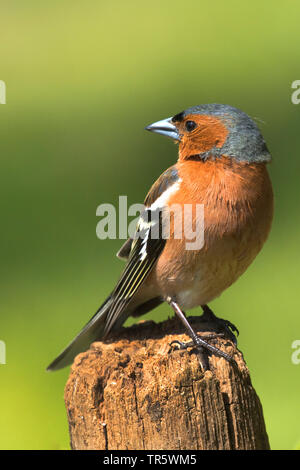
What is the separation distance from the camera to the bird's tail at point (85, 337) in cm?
382

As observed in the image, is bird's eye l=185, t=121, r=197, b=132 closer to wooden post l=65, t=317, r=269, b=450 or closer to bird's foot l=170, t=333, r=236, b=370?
bird's foot l=170, t=333, r=236, b=370

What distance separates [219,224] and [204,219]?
0.08 metres

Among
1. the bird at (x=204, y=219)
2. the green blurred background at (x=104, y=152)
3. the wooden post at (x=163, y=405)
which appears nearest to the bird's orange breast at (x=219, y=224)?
the bird at (x=204, y=219)

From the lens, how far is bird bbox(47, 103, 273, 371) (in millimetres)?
3576

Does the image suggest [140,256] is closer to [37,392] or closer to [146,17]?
[37,392]

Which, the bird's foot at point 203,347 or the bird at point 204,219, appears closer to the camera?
the bird's foot at point 203,347

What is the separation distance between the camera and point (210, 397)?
286 cm

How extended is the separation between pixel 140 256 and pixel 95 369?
2.91 feet

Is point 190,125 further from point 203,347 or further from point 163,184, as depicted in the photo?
point 203,347

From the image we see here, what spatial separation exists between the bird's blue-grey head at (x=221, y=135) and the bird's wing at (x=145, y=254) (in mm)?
190

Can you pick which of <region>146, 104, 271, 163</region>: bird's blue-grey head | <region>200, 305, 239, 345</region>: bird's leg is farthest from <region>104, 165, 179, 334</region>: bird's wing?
<region>200, 305, 239, 345</region>: bird's leg

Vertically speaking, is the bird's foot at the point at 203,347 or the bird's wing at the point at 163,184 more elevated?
the bird's wing at the point at 163,184

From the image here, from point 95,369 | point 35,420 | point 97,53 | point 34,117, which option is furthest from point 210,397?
point 97,53

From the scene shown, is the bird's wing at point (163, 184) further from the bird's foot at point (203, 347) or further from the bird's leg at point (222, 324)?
the bird's foot at point (203, 347)
